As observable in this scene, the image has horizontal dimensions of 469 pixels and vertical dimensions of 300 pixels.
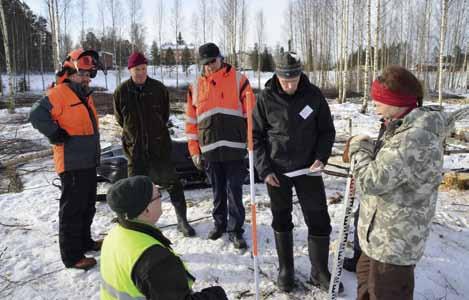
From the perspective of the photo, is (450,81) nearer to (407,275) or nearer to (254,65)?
(254,65)

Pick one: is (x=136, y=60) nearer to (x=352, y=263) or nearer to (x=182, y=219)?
(x=182, y=219)

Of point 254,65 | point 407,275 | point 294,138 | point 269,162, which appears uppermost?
point 254,65

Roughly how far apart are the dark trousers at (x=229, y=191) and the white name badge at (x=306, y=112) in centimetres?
114

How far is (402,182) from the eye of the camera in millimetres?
1865

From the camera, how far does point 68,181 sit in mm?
3504

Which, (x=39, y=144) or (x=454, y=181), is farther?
(x=39, y=144)

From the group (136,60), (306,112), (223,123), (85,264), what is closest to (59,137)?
(136,60)

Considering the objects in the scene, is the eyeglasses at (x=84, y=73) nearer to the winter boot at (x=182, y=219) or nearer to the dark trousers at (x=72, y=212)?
the dark trousers at (x=72, y=212)

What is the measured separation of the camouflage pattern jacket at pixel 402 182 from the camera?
71.7 inches

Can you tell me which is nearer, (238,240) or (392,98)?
(392,98)

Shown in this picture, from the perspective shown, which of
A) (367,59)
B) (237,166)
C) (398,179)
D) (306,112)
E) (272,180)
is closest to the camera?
(398,179)

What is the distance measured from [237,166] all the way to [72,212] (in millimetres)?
1684

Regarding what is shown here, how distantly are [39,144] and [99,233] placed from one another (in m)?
7.31

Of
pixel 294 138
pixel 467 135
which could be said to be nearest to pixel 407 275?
pixel 294 138
